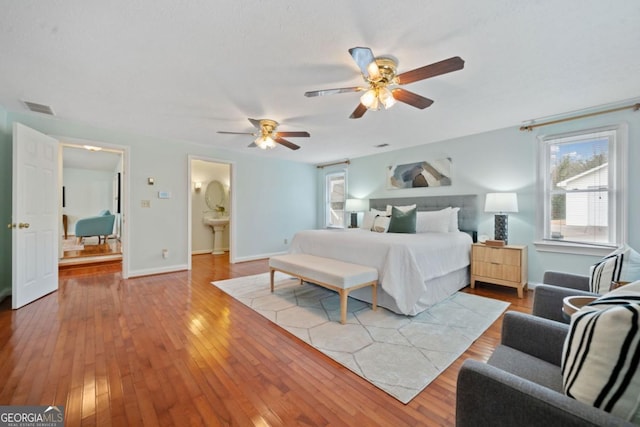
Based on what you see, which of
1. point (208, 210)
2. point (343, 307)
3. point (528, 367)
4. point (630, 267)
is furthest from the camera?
point (208, 210)

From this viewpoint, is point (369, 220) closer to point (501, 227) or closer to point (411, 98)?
point (501, 227)

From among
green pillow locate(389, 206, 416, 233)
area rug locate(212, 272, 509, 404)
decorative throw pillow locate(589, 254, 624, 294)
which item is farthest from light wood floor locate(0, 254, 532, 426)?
green pillow locate(389, 206, 416, 233)

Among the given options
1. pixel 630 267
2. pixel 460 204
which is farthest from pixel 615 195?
pixel 630 267

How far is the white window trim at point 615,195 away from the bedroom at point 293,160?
0.06 m

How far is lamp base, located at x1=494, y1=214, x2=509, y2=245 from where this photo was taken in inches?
148

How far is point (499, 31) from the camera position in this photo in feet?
5.94

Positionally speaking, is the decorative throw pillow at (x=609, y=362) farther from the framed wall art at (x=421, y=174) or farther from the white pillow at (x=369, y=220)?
the framed wall art at (x=421, y=174)

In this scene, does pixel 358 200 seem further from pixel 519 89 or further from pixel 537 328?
pixel 537 328

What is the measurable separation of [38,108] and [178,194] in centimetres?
205

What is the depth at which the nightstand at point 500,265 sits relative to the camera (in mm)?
3365

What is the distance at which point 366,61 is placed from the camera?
189 centimetres

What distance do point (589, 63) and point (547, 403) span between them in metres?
2.90

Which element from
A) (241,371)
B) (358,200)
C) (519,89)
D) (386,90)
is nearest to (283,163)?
(358,200)

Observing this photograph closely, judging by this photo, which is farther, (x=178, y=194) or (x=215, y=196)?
(x=215, y=196)
